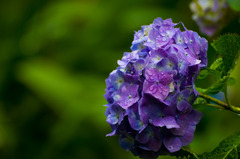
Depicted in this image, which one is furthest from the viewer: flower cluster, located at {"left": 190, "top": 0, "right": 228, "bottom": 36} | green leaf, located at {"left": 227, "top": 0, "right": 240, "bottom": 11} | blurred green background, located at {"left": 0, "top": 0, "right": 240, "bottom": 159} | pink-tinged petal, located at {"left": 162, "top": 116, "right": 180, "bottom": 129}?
blurred green background, located at {"left": 0, "top": 0, "right": 240, "bottom": 159}

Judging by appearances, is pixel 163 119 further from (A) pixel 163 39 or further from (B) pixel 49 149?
(B) pixel 49 149

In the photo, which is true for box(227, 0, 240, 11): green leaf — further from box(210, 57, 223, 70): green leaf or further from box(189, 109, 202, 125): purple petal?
box(189, 109, 202, 125): purple petal

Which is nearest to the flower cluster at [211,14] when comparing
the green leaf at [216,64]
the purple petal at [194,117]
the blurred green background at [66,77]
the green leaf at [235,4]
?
the green leaf at [235,4]

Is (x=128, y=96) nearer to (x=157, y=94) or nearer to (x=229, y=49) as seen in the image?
(x=157, y=94)

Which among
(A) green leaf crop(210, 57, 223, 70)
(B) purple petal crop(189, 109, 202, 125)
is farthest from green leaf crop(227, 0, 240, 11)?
(B) purple petal crop(189, 109, 202, 125)

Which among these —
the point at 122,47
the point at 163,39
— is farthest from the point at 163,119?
the point at 122,47

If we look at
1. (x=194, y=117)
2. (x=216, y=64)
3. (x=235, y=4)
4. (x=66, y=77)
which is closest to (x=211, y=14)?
(x=235, y=4)
